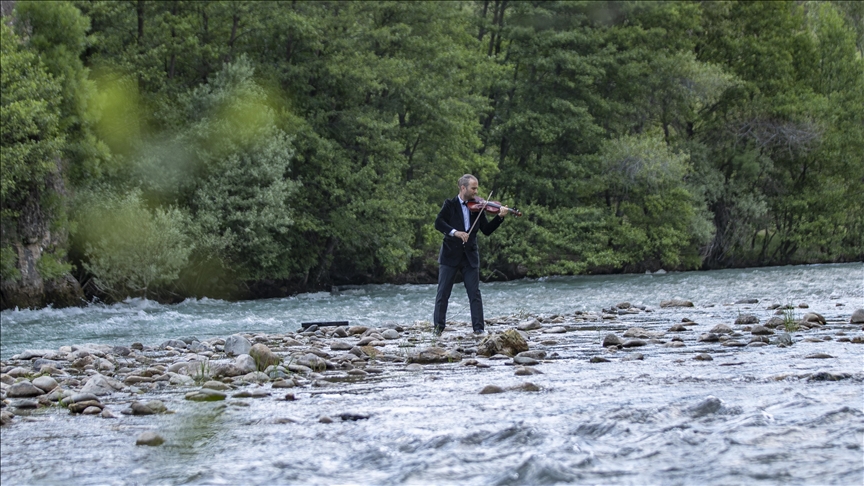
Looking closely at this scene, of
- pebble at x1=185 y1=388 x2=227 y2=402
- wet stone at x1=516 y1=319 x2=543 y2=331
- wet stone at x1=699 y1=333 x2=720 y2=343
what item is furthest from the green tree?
wet stone at x1=699 y1=333 x2=720 y2=343

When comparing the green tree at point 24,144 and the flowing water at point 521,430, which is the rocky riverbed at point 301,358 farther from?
the green tree at point 24,144

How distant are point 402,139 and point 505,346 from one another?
26221 mm

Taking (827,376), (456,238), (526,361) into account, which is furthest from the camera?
(456,238)

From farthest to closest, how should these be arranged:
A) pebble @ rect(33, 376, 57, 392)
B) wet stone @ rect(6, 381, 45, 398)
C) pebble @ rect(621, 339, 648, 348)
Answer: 1. pebble @ rect(621, 339, 648, 348)
2. pebble @ rect(33, 376, 57, 392)
3. wet stone @ rect(6, 381, 45, 398)

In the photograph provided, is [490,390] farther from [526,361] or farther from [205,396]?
[205,396]

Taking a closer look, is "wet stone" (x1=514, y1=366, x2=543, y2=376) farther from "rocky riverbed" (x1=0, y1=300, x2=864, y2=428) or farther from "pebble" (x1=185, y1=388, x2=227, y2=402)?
"pebble" (x1=185, y1=388, x2=227, y2=402)

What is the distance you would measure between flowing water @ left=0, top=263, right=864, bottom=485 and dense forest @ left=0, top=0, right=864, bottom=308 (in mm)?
19182

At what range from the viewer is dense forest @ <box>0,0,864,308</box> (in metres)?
25.8

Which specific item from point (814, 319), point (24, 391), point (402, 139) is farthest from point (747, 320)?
point (402, 139)

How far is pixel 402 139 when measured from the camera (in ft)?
117

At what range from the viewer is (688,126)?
44.4 meters

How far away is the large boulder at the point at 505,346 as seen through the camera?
32.6 ft

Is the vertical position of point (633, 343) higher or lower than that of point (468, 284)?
lower

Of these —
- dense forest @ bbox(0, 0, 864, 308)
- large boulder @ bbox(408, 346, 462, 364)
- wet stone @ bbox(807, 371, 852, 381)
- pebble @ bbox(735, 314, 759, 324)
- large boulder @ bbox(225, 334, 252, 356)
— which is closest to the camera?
wet stone @ bbox(807, 371, 852, 381)
